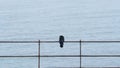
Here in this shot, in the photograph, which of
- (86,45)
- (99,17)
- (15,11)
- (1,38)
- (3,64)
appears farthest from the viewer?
(15,11)

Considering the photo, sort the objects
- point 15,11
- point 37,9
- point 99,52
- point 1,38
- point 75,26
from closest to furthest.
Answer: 1. point 99,52
2. point 1,38
3. point 75,26
4. point 15,11
5. point 37,9

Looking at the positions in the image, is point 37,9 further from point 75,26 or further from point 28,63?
point 28,63

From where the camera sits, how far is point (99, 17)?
190ft

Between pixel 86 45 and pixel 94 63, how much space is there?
6465 millimetres

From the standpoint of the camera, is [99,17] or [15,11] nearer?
[99,17]

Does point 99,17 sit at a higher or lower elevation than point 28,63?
higher

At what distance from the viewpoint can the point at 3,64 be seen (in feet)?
76.4

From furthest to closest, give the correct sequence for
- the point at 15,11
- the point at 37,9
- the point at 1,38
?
the point at 37,9 < the point at 15,11 < the point at 1,38

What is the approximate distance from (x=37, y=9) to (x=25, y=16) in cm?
1040

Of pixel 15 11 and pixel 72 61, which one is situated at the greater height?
pixel 15 11

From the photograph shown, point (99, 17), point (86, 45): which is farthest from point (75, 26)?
point (86, 45)

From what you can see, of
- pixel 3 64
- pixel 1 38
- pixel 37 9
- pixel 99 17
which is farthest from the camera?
pixel 37 9

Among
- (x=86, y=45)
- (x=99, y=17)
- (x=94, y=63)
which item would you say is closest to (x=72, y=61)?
(x=94, y=63)

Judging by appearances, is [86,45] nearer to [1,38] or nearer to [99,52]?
[99,52]
